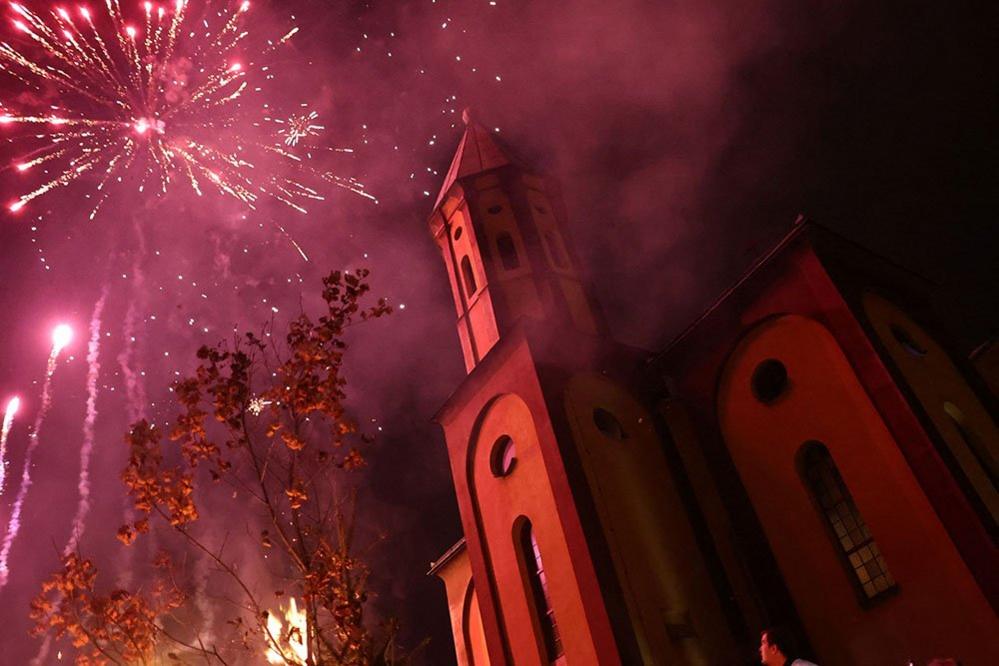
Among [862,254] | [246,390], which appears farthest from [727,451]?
[246,390]

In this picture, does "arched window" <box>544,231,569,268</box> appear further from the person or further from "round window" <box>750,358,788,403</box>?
the person

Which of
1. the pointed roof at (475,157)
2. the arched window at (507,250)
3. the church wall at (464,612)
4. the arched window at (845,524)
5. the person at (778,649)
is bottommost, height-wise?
the person at (778,649)

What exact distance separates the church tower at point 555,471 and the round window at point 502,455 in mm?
39

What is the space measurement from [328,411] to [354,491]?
157 centimetres

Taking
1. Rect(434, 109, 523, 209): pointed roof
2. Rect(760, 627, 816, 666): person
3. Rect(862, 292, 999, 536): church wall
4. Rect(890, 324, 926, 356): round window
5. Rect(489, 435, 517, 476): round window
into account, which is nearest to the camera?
Rect(760, 627, 816, 666): person

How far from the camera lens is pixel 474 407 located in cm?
1791

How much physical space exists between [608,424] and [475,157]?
9.78 metres

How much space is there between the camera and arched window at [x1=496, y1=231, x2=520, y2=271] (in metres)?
19.1

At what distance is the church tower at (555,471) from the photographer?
13.8 metres

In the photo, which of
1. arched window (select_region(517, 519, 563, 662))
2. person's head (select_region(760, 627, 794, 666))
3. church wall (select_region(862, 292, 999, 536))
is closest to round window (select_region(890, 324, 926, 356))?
church wall (select_region(862, 292, 999, 536))

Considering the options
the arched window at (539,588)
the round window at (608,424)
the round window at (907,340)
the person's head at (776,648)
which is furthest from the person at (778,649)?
the round window at (907,340)

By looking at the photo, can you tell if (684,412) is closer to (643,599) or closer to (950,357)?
(643,599)

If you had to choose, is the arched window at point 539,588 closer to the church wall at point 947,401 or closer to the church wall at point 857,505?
the church wall at point 857,505

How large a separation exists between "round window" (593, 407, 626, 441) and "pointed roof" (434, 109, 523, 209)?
27.2 feet
